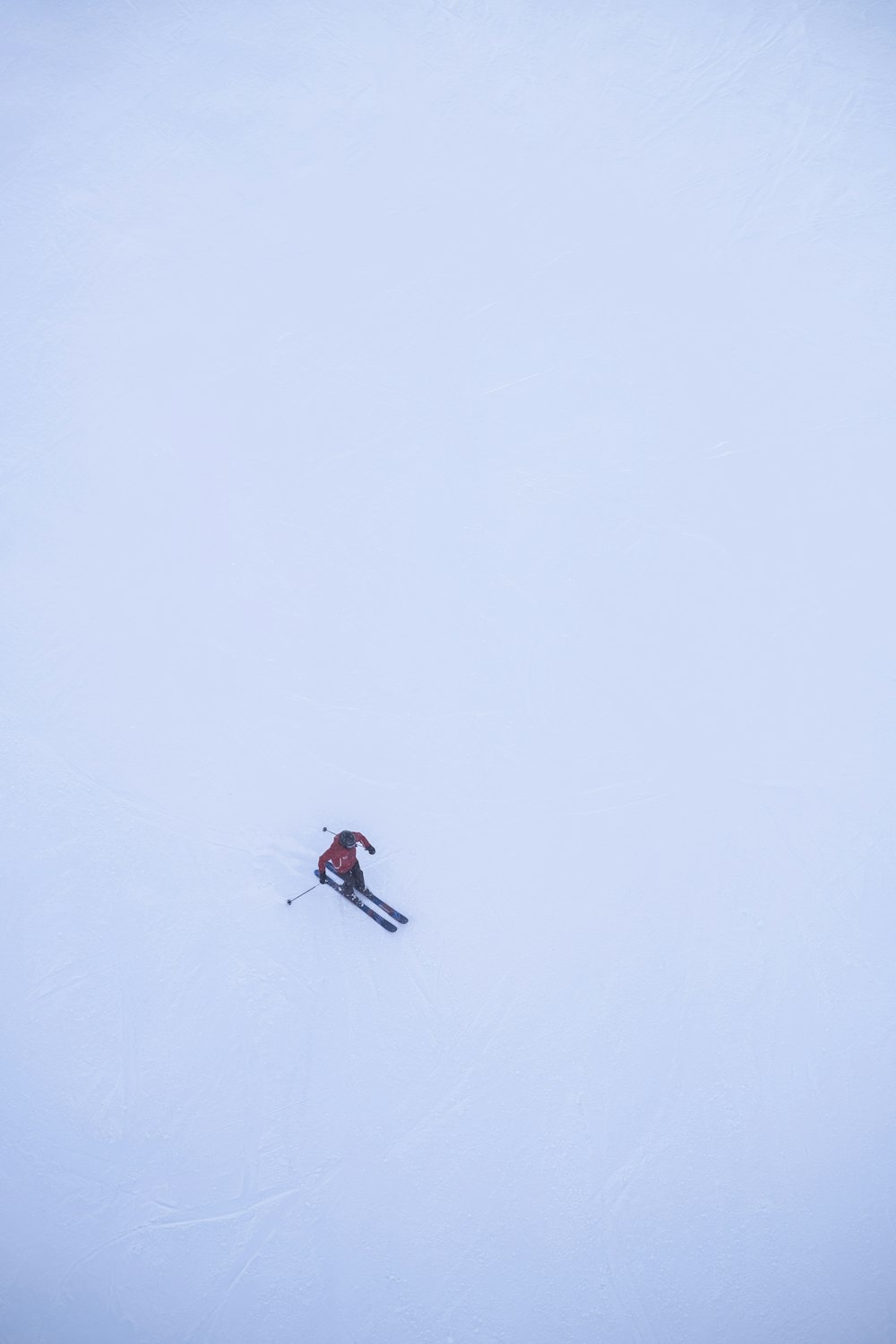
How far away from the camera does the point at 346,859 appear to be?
510 cm

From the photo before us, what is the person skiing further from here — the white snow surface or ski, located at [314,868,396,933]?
the white snow surface

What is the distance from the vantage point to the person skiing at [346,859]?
5008 millimetres

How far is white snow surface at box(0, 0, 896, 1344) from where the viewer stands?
4.82 meters

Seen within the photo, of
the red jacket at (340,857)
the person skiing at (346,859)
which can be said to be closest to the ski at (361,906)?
the person skiing at (346,859)

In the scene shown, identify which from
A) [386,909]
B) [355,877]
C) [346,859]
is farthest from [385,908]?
[346,859]

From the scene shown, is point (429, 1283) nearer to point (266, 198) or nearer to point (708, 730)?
point (708, 730)

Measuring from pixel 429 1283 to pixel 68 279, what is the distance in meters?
7.81

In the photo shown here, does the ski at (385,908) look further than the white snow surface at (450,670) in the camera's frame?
Yes

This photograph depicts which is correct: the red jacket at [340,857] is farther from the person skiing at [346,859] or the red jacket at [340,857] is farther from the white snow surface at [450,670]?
the white snow surface at [450,670]

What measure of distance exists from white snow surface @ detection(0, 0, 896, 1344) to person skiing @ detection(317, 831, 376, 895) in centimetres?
32

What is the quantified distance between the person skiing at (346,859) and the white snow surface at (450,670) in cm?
32

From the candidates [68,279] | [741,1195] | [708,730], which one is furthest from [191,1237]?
[68,279]

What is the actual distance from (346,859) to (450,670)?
1.55 meters

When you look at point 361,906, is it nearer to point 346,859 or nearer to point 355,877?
point 355,877
